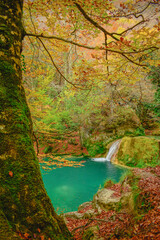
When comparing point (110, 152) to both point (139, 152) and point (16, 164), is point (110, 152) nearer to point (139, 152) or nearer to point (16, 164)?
point (139, 152)

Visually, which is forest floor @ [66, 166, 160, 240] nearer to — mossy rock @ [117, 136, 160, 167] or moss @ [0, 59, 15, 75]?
moss @ [0, 59, 15, 75]

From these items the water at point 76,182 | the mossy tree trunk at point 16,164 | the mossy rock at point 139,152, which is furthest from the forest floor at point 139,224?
the mossy rock at point 139,152

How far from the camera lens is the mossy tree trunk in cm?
109

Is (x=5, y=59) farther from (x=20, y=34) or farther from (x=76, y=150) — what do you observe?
(x=76, y=150)

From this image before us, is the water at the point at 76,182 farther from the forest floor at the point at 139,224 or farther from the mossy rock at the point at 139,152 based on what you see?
the forest floor at the point at 139,224

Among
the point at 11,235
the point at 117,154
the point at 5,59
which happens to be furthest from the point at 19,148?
the point at 117,154

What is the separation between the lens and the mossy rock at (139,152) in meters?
8.22

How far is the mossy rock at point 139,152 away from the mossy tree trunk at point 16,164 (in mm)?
8110

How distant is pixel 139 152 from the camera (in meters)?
8.86

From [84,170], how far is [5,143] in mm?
8911

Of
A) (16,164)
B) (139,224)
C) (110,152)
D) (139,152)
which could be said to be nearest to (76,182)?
(110,152)

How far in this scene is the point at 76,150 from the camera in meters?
13.1

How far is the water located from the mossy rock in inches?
33.9

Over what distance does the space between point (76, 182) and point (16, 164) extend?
753 centimetres
